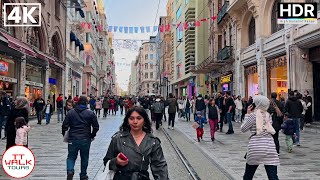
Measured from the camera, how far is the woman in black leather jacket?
3.13 m

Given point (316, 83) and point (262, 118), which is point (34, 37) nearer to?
point (316, 83)

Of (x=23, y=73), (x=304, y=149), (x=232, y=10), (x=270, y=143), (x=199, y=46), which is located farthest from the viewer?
(x=199, y=46)

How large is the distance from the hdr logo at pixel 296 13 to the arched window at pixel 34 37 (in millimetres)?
16933

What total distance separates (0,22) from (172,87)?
5154 cm

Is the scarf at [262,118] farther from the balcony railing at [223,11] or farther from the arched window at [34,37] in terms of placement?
the balcony railing at [223,11]

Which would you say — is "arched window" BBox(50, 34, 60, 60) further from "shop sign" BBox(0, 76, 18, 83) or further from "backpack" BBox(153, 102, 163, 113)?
"backpack" BBox(153, 102, 163, 113)

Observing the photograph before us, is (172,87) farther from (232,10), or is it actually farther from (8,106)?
(8,106)

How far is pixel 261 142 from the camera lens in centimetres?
512

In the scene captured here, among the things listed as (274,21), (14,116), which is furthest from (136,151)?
(274,21)

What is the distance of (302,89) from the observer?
17734 millimetres

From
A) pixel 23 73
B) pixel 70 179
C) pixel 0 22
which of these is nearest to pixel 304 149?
pixel 70 179

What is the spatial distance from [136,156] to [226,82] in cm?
2876

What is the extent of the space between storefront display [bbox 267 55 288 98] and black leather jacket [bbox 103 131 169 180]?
17.8 metres

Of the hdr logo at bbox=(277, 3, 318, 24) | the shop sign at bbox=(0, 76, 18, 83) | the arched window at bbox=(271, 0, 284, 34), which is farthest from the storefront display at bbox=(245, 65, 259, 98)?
the shop sign at bbox=(0, 76, 18, 83)
